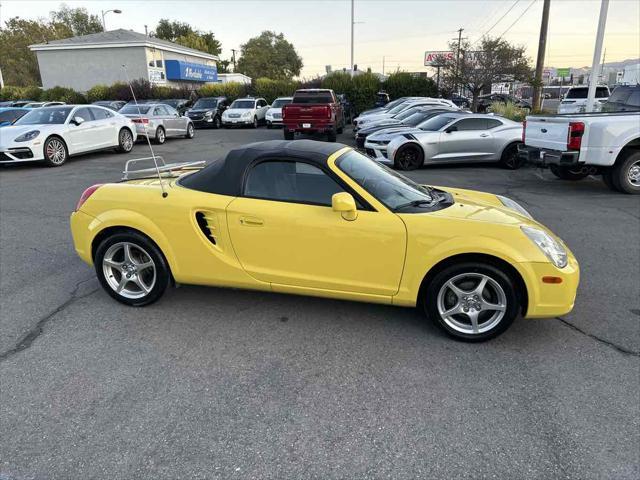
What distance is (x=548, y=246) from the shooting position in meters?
3.47

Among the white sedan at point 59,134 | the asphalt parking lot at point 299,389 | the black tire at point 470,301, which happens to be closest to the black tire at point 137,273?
the asphalt parking lot at point 299,389

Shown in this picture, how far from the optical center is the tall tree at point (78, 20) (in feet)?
263

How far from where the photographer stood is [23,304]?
4.25 metres

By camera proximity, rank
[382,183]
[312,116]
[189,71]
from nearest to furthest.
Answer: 1. [382,183]
2. [312,116]
3. [189,71]

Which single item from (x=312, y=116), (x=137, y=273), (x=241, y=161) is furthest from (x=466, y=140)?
(x=137, y=273)

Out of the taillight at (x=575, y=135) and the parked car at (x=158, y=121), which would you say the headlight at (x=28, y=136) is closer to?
the parked car at (x=158, y=121)

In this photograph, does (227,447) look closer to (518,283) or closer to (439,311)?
(439,311)

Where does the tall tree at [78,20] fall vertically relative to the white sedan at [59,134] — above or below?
above

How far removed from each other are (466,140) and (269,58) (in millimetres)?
83187

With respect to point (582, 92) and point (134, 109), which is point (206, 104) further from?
point (582, 92)

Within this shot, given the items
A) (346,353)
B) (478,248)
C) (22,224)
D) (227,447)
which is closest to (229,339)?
(346,353)

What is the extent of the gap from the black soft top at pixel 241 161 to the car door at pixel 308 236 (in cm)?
7

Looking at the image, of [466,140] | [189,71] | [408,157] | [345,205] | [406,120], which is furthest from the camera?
[189,71]

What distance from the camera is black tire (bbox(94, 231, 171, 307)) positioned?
395 cm
